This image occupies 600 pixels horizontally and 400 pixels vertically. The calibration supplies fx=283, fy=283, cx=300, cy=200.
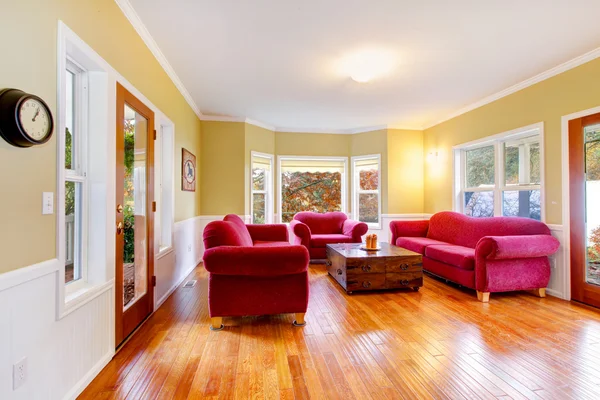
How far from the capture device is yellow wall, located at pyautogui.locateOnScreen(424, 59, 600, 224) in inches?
116

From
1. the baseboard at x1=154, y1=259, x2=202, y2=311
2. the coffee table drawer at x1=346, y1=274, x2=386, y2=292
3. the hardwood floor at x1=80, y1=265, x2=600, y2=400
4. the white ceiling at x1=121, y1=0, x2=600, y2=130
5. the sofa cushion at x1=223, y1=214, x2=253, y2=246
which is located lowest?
the hardwood floor at x1=80, y1=265, x2=600, y2=400

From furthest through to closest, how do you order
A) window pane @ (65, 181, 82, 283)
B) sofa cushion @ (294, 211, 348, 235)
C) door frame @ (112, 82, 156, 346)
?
1. sofa cushion @ (294, 211, 348, 235)
2. door frame @ (112, 82, 156, 346)
3. window pane @ (65, 181, 82, 283)

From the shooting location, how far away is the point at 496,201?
4.09 metres

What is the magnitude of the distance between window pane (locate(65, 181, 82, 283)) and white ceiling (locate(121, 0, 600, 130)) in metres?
1.49

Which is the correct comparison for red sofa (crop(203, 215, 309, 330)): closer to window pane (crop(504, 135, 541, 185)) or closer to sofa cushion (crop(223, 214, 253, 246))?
sofa cushion (crop(223, 214, 253, 246))

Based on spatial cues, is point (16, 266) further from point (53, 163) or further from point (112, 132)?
point (112, 132)

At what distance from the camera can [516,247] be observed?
2.95 m

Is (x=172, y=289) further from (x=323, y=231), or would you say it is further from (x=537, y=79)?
(x=537, y=79)

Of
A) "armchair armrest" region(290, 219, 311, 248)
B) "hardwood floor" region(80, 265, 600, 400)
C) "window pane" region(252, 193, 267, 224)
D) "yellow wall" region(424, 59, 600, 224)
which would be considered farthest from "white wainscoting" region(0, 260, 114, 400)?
"yellow wall" region(424, 59, 600, 224)

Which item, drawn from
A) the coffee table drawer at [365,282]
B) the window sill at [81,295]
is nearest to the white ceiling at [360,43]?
the window sill at [81,295]

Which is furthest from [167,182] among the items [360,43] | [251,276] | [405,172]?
[405,172]

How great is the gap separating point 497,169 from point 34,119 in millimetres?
4886

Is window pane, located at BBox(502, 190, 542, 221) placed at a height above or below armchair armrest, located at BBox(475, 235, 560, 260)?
above

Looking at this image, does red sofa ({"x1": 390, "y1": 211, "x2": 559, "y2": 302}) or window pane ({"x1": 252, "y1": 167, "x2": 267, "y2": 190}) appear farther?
window pane ({"x1": 252, "y1": 167, "x2": 267, "y2": 190})
